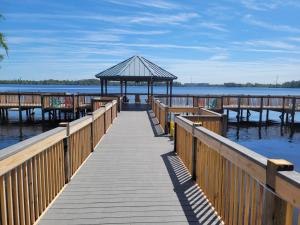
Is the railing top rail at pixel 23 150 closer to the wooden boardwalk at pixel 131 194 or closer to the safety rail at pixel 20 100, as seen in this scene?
the wooden boardwalk at pixel 131 194

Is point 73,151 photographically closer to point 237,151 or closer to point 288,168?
point 237,151

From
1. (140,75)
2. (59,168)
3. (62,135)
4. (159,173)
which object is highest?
(140,75)

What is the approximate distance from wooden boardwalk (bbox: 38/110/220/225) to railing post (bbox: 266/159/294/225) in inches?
55.5

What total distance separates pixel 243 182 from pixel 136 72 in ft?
65.9

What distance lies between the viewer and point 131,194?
462cm

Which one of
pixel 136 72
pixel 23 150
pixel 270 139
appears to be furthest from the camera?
pixel 136 72

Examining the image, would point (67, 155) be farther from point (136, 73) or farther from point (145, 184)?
point (136, 73)

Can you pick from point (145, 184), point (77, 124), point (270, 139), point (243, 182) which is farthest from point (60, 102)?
point (243, 182)

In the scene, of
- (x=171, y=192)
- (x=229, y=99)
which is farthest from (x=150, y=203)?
(x=229, y=99)

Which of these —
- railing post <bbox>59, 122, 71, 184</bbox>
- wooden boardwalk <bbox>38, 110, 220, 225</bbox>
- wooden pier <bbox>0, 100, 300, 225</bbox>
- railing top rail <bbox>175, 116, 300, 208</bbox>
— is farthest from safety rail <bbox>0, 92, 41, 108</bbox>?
railing top rail <bbox>175, 116, 300, 208</bbox>

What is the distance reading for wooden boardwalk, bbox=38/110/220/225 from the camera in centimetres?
380

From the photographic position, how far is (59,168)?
468cm

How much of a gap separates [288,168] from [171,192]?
2.67 metres

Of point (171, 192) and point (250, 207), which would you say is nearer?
point (250, 207)
